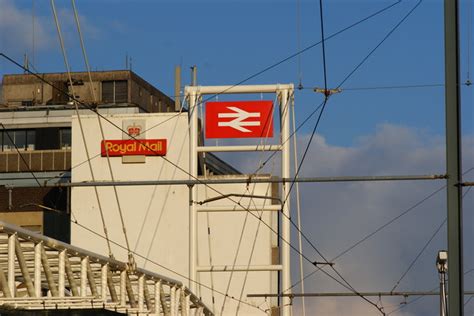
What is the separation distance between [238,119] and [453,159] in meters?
44.4

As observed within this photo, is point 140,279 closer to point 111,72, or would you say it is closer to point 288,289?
point 288,289

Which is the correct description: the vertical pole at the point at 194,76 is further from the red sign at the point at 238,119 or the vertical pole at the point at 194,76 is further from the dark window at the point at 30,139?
the dark window at the point at 30,139

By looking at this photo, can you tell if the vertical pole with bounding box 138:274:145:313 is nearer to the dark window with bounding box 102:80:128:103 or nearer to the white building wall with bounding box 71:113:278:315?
the white building wall with bounding box 71:113:278:315

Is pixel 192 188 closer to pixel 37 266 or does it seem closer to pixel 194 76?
pixel 194 76

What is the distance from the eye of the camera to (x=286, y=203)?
66500 mm

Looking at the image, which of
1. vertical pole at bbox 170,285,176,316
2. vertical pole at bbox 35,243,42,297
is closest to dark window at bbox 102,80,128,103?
vertical pole at bbox 170,285,176,316

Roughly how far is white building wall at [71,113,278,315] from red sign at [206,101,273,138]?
27.5ft

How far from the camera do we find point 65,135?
106m

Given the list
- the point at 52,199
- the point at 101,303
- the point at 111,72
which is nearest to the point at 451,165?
the point at 101,303

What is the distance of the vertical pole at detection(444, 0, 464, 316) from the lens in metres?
27.9

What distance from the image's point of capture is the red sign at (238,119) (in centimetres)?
Answer: 7206

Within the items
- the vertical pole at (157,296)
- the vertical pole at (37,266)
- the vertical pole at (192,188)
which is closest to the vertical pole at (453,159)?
the vertical pole at (37,266)

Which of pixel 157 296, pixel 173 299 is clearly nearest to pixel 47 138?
pixel 173 299

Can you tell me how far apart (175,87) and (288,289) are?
37.7m
